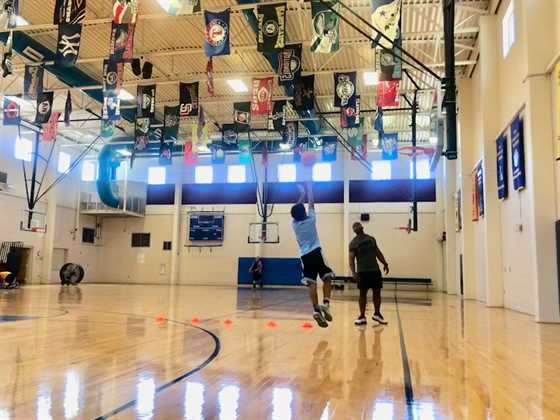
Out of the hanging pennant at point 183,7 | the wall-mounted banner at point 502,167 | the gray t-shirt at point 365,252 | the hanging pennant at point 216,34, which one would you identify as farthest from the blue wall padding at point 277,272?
the hanging pennant at point 183,7

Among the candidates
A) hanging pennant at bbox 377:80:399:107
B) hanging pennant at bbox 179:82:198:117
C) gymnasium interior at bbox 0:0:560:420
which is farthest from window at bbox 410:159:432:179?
hanging pennant at bbox 179:82:198:117

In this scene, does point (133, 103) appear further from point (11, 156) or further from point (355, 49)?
point (355, 49)

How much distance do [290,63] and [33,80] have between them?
8184 mm

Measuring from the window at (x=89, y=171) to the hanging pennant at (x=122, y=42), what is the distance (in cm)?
1850

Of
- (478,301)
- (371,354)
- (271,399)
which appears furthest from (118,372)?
(478,301)

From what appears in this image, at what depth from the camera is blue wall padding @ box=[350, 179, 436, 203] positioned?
23.8 m

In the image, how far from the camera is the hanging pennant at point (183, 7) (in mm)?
8445

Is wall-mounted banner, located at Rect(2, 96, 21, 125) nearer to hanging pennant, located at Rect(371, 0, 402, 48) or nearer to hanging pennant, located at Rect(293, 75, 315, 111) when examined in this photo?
hanging pennant, located at Rect(293, 75, 315, 111)

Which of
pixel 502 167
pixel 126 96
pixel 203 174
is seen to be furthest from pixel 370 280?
pixel 203 174

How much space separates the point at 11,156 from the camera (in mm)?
21516

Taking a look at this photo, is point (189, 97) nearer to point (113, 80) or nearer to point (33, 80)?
point (113, 80)

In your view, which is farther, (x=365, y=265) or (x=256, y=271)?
(x=256, y=271)

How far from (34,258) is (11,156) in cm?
509

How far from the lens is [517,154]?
9.45 m
